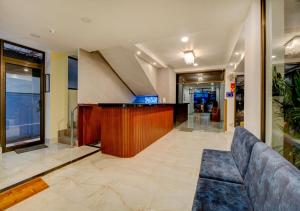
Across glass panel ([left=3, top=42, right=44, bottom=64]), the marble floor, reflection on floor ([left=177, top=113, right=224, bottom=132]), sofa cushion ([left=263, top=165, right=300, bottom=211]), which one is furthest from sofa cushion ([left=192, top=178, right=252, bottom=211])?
reflection on floor ([left=177, top=113, right=224, bottom=132])

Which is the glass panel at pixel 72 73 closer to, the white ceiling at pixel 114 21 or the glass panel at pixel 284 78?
the white ceiling at pixel 114 21

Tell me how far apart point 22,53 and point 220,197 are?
5.70 m

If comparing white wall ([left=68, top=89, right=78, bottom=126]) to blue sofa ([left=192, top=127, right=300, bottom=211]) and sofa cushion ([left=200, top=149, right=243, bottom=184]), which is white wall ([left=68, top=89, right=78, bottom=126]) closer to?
sofa cushion ([left=200, top=149, right=243, bottom=184])

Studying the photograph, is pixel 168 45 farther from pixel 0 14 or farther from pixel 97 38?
pixel 0 14

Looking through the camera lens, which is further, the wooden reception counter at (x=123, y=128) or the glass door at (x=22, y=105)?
the glass door at (x=22, y=105)

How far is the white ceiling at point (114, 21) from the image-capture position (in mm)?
2490

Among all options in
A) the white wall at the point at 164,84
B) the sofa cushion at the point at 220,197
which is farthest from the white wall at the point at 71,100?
the sofa cushion at the point at 220,197

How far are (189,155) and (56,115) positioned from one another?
13.9 ft

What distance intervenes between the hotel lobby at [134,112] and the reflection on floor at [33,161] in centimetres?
3

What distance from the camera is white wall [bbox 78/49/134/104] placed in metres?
4.52

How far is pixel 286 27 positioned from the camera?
190cm

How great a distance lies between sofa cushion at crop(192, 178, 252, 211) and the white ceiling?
2700 mm

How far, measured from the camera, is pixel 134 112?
3639 mm

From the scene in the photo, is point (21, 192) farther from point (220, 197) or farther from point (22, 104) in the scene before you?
point (22, 104)
